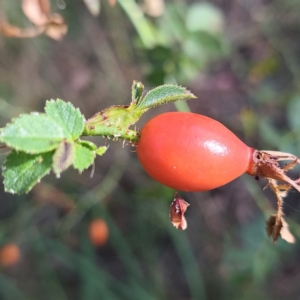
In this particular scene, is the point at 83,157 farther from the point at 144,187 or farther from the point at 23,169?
the point at 144,187

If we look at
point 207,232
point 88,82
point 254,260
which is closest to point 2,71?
point 88,82

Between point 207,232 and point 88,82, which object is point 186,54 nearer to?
point 88,82

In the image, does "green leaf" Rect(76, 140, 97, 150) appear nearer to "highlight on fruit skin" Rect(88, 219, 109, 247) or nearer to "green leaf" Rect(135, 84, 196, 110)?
"green leaf" Rect(135, 84, 196, 110)

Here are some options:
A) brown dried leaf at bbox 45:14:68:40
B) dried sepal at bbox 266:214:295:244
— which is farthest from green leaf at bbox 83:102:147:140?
brown dried leaf at bbox 45:14:68:40

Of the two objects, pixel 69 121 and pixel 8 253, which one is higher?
pixel 69 121

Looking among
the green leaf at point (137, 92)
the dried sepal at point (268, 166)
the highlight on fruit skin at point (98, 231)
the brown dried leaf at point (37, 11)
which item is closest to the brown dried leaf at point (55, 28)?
the brown dried leaf at point (37, 11)

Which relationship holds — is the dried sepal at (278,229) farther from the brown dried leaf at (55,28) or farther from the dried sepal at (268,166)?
the brown dried leaf at (55,28)

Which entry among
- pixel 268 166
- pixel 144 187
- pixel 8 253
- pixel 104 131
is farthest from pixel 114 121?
pixel 8 253
